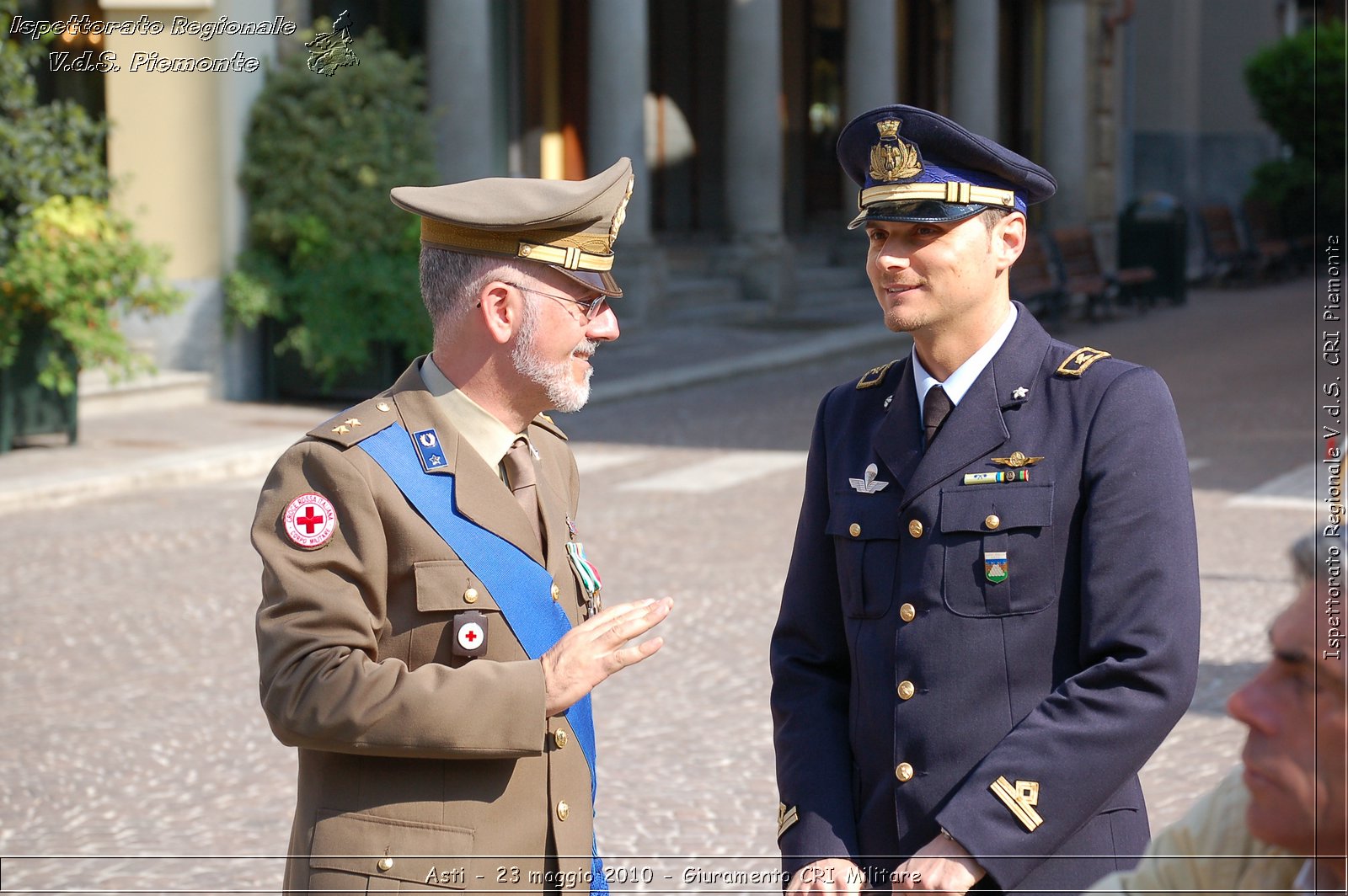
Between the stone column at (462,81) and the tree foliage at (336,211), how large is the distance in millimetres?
2221

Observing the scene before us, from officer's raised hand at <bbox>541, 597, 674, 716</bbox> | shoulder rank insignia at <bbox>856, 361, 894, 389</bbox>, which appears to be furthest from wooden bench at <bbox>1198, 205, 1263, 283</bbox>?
officer's raised hand at <bbox>541, 597, 674, 716</bbox>

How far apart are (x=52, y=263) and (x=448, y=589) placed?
32.8ft

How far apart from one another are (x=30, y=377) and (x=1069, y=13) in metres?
20.2

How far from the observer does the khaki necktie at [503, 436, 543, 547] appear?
2648 mm

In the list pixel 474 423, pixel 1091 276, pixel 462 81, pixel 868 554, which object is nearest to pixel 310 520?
pixel 474 423

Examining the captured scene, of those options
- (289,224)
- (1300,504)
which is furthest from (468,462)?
(289,224)

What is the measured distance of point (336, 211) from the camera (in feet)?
46.3

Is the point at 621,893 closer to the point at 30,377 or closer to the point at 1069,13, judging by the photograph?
the point at 30,377

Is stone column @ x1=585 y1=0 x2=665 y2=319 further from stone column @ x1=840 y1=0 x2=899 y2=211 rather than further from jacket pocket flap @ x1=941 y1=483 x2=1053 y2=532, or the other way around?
jacket pocket flap @ x1=941 y1=483 x2=1053 y2=532

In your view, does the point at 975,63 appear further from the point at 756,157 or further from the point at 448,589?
the point at 448,589

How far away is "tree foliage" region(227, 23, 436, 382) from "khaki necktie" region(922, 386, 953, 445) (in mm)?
11412

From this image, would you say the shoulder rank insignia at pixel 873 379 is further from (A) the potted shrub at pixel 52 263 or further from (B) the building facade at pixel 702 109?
(B) the building facade at pixel 702 109

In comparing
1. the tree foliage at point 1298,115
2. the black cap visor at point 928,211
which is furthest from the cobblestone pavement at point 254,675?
the tree foliage at point 1298,115

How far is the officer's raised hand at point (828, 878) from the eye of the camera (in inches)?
96.4
